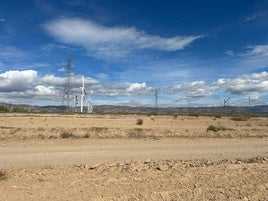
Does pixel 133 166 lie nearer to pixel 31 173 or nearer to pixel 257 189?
pixel 31 173

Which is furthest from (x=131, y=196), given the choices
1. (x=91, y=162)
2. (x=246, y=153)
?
(x=246, y=153)

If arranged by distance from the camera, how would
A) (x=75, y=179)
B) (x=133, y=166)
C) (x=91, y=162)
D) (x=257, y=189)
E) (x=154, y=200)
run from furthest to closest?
(x=91, y=162)
(x=133, y=166)
(x=75, y=179)
(x=257, y=189)
(x=154, y=200)

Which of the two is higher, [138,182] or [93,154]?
[93,154]

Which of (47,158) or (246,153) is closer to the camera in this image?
(47,158)

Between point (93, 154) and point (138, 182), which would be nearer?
point (138, 182)

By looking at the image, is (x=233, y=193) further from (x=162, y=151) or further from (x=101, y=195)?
(x=162, y=151)

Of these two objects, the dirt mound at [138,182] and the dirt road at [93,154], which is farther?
the dirt road at [93,154]

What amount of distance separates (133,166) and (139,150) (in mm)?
6833

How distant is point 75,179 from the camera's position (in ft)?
41.2

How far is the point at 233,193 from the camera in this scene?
36.8 ft

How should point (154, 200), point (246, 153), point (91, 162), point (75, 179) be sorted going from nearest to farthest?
point (154, 200)
point (75, 179)
point (91, 162)
point (246, 153)

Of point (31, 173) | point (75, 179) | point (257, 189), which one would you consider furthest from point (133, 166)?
point (257, 189)

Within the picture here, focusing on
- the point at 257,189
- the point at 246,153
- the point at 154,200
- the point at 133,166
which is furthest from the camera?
the point at 246,153

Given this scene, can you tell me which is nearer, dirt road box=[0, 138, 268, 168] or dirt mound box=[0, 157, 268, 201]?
dirt mound box=[0, 157, 268, 201]
